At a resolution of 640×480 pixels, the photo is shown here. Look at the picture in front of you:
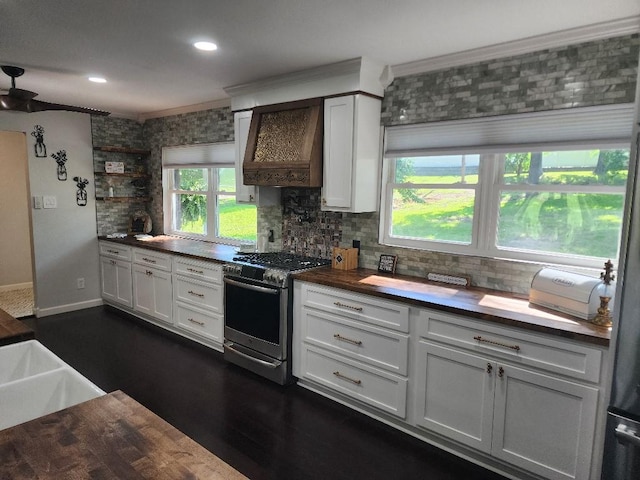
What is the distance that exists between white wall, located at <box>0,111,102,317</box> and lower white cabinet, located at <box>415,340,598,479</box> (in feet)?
14.0

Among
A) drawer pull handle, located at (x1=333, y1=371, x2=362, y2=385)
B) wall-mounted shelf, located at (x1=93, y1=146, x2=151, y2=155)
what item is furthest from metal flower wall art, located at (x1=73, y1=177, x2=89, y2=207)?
drawer pull handle, located at (x1=333, y1=371, x2=362, y2=385)

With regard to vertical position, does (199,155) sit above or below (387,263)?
above

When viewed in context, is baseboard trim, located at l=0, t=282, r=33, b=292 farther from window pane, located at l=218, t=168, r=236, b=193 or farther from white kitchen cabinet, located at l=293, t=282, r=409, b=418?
white kitchen cabinet, located at l=293, t=282, r=409, b=418

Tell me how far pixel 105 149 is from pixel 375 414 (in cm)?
426

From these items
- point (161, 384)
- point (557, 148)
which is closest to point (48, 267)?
point (161, 384)

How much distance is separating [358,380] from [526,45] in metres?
2.29

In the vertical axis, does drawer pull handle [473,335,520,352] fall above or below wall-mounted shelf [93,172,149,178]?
below

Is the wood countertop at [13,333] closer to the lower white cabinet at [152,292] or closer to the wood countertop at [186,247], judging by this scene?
the wood countertop at [186,247]

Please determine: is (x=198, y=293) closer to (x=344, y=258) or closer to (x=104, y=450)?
(x=344, y=258)

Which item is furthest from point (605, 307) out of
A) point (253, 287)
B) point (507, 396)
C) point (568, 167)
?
point (253, 287)

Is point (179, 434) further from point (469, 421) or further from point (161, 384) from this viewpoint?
point (161, 384)

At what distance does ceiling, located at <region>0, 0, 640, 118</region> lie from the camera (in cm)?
203

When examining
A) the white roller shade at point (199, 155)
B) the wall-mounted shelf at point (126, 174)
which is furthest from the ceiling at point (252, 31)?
the wall-mounted shelf at point (126, 174)

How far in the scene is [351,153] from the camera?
3.03m
